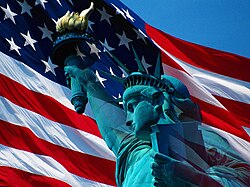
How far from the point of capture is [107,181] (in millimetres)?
10688

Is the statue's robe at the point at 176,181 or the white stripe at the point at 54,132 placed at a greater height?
the white stripe at the point at 54,132

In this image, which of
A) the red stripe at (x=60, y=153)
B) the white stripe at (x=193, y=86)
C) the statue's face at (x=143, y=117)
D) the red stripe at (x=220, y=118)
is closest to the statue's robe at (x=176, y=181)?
the statue's face at (x=143, y=117)

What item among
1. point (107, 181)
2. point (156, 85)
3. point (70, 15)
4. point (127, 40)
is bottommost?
point (107, 181)

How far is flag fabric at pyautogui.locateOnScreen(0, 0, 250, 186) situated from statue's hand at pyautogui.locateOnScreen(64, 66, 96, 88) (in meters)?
4.09

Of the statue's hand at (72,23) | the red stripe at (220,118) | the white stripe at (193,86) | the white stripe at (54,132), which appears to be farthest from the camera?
the white stripe at (193,86)

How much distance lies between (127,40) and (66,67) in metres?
7.14

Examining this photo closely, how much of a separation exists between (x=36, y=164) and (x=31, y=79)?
1.53 metres

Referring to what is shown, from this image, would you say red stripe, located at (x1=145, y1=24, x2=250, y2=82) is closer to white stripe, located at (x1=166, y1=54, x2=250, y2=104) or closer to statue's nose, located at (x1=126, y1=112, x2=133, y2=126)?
white stripe, located at (x1=166, y1=54, x2=250, y2=104)

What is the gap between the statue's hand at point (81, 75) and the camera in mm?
4962

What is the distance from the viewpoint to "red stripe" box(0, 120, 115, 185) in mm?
10203

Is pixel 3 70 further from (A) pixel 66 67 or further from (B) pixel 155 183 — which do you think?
(B) pixel 155 183

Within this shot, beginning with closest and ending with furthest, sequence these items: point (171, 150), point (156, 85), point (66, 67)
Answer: point (171, 150), point (156, 85), point (66, 67)

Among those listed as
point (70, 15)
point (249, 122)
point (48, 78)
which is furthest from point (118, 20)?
point (70, 15)

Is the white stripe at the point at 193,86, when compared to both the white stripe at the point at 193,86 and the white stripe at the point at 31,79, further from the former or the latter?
the white stripe at the point at 31,79
